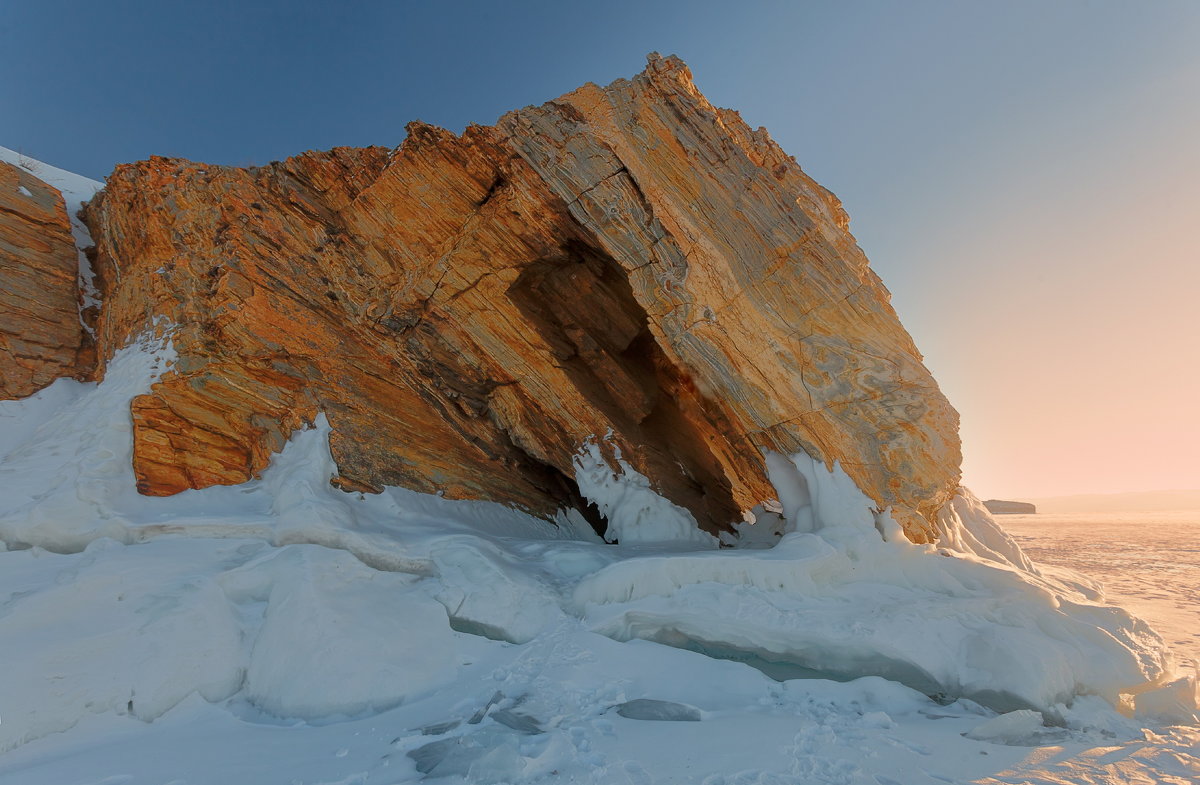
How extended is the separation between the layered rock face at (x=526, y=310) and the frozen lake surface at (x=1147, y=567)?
489 cm

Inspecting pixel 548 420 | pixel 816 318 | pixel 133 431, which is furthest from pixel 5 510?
pixel 816 318

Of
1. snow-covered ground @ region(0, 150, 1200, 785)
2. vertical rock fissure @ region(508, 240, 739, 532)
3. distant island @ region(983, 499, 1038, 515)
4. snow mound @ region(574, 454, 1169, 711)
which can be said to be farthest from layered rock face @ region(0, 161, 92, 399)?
distant island @ region(983, 499, 1038, 515)

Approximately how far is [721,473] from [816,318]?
5.68 meters

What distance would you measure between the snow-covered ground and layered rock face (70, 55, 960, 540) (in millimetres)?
1086

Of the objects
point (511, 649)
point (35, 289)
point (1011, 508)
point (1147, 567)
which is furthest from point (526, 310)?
point (1011, 508)

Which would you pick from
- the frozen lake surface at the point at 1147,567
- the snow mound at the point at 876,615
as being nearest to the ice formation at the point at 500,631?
the snow mound at the point at 876,615

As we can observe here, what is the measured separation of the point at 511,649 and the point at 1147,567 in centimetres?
2029

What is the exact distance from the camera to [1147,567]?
16.4 meters

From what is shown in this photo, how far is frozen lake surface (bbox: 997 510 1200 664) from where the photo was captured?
9.84 m

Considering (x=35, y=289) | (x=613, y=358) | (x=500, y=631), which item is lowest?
(x=500, y=631)

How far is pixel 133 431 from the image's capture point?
1008 cm

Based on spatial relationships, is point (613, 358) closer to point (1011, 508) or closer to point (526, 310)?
point (526, 310)

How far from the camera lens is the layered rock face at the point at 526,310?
9758 millimetres

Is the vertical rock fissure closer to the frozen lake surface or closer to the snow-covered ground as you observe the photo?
the snow-covered ground
